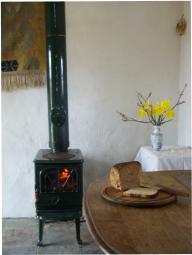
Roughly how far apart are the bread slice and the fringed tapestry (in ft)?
6.69

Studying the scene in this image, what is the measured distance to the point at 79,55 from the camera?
3.10 m

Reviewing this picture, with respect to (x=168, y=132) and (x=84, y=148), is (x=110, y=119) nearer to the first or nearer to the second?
(x=84, y=148)

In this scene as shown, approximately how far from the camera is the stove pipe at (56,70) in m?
2.70

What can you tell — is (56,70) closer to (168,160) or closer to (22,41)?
(22,41)

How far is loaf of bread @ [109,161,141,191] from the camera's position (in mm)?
1296

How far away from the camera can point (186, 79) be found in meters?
3.07

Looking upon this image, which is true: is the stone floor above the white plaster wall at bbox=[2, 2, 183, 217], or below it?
below

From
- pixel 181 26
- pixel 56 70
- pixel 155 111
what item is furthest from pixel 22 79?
pixel 181 26

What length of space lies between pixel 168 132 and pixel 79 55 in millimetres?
1115

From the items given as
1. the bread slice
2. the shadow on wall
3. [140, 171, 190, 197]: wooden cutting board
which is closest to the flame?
the shadow on wall

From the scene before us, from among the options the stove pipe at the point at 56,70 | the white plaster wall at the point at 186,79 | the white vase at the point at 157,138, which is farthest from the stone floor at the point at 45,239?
the white plaster wall at the point at 186,79

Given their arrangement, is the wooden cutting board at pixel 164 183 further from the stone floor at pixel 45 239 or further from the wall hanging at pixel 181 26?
the wall hanging at pixel 181 26

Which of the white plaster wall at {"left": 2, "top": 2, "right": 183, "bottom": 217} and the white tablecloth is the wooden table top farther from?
the white plaster wall at {"left": 2, "top": 2, "right": 183, "bottom": 217}

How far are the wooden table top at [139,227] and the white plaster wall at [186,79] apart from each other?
6.27 feet
